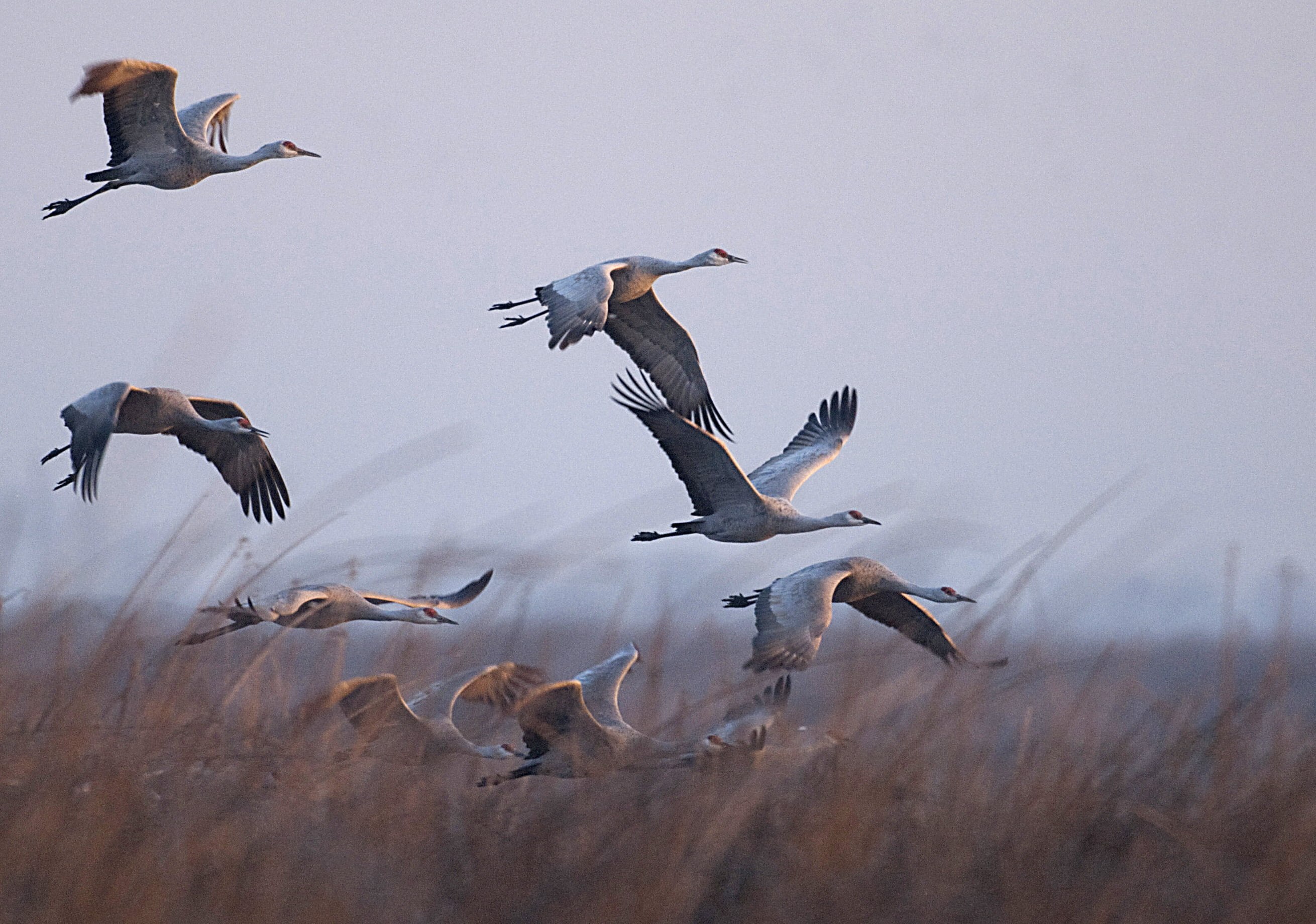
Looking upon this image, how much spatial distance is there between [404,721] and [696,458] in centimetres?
344

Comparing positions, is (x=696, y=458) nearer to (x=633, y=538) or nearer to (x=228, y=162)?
(x=633, y=538)

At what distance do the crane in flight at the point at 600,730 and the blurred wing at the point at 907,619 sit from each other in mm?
2205

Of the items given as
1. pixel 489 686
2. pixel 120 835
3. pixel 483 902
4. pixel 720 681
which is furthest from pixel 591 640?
pixel 120 835

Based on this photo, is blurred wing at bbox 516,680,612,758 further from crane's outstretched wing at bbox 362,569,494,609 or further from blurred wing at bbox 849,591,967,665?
blurred wing at bbox 849,591,967,665

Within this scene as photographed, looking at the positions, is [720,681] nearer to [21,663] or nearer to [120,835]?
[120,835]

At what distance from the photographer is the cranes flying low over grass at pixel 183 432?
23.4ft

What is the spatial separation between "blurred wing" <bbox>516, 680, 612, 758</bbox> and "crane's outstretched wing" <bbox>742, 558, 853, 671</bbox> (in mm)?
1125

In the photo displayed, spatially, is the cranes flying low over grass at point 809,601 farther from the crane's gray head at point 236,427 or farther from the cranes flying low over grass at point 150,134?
the cranes flying low over grass at point 150,134

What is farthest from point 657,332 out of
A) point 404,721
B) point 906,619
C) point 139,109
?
point 404,721

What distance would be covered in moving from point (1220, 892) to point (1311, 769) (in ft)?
2.35

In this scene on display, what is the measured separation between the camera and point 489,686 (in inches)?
298

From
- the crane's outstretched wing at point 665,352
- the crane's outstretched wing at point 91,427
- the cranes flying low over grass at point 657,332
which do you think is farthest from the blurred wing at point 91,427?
the crane's outstretched wing at point 665,352

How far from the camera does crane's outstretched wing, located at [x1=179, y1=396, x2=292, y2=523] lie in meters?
9.07

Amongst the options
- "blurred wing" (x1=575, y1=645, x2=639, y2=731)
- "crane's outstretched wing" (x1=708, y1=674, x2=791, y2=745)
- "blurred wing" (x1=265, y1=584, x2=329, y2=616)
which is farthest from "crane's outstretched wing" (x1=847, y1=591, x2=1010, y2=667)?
"blurred wing" (x1=265, y1=584, x2=329, y2=616)
